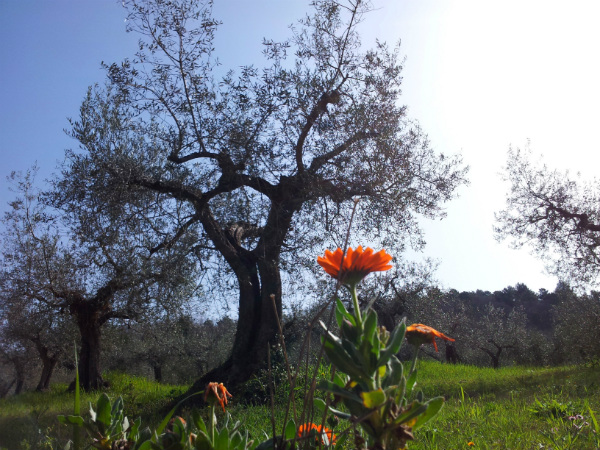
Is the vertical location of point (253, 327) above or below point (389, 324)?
below

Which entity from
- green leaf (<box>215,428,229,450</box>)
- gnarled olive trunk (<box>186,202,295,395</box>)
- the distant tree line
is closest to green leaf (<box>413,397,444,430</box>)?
green leaf (<box>215,428,229,450</box>)

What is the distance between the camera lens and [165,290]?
895 centimetres

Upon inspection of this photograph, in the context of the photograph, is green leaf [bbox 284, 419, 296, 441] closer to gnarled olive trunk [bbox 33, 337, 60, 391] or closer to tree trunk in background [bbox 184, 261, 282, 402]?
tree trunk in background [bbox 184, 261, 282, 402]

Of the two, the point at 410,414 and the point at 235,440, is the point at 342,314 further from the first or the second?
the point at 235,440

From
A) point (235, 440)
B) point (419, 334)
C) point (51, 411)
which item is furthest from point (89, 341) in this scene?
point (419, 334)

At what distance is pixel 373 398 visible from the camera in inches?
34.9

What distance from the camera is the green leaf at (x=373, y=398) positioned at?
87 centimetres

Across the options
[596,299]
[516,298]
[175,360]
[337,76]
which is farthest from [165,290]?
[516,298]

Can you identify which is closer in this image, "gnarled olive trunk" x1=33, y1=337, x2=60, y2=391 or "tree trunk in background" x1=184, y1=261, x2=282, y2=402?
"tree trunk in background" x1=184, y1=261, x2=282, y2=402

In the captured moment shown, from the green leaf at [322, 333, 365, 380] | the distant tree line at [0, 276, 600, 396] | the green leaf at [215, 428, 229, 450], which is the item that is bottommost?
the green leaf at [215, 428, 229, 450]

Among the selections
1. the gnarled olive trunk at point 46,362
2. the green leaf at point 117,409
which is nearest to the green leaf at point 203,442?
the green leaf at point 117,409

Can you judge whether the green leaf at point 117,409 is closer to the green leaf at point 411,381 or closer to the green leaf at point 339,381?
the green leaf at point 339,381

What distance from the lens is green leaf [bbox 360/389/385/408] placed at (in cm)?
87

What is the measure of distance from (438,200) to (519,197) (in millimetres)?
5889
